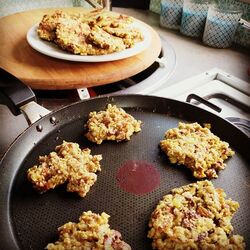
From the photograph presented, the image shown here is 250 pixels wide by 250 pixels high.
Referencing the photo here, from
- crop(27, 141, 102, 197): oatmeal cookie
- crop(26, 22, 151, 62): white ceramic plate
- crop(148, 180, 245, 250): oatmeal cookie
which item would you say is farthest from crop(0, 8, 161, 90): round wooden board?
crop(148, 180, 245, 250): oatmeal cookie

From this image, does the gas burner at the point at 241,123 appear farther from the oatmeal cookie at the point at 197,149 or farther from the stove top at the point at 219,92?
the oatmeal cookie at the point at 197,149

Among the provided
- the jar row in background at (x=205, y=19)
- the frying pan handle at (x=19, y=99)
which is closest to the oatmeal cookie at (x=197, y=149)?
the frying pan handle at (x=19, y=99)

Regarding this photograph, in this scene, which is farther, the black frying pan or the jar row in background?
the jar row in background

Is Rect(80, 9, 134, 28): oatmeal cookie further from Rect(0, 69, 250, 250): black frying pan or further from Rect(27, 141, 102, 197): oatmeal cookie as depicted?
Rect(27, 141, 102, 197): oatmeal cookie

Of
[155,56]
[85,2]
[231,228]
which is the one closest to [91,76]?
[155,56]

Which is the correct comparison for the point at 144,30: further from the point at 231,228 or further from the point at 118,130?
the point at 231,228

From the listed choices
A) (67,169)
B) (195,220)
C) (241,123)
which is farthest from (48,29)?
(195,220)

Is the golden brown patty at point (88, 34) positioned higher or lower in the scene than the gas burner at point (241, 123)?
higher
